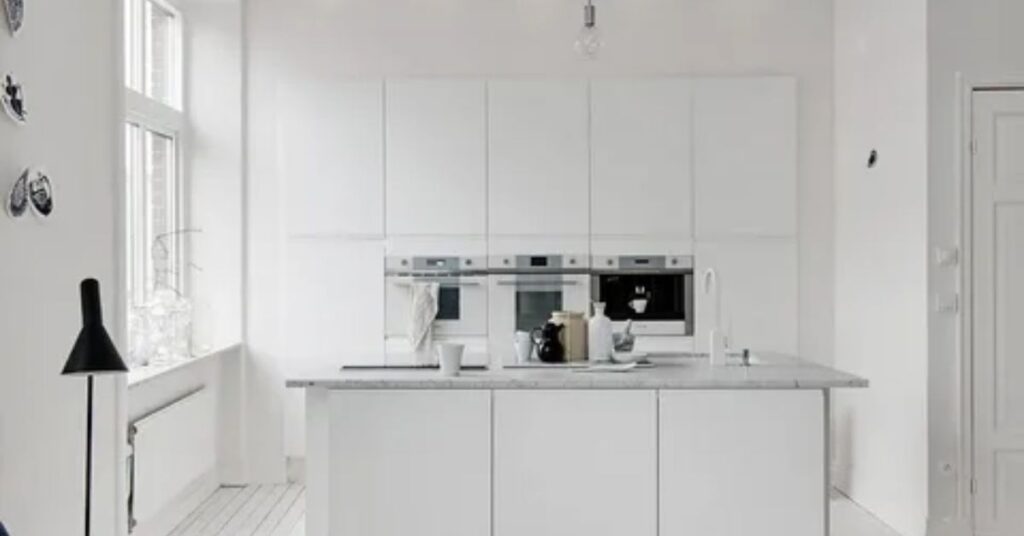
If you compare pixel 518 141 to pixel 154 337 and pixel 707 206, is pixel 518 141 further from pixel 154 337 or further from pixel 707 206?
pixel 154 337

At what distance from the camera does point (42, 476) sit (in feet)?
10.3

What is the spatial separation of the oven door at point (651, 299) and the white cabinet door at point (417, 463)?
90.1 inches

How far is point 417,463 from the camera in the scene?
3.69m

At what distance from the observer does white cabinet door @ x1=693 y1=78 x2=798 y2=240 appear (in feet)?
19.0

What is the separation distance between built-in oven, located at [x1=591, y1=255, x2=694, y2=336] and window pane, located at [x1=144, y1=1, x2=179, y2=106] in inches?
106

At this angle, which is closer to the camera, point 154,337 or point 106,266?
point 106,266

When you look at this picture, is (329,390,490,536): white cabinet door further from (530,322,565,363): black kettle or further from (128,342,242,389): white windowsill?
(128,342,242,389): white windowsill

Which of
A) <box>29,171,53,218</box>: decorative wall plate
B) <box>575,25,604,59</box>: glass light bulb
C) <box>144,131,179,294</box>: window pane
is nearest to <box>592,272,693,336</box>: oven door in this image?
<box>575,25,604,59</box>: glass light bulb

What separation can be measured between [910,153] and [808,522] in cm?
208

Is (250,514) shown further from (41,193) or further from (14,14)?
(14,14)

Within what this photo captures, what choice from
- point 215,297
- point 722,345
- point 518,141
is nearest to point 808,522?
point 722,345

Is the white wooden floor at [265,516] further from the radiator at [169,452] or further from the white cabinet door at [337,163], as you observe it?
the white cabinet door at [337,163]

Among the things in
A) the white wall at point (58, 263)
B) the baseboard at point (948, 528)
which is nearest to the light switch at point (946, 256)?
the baseboard at point (948, 528)

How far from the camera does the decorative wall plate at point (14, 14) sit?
291cm
